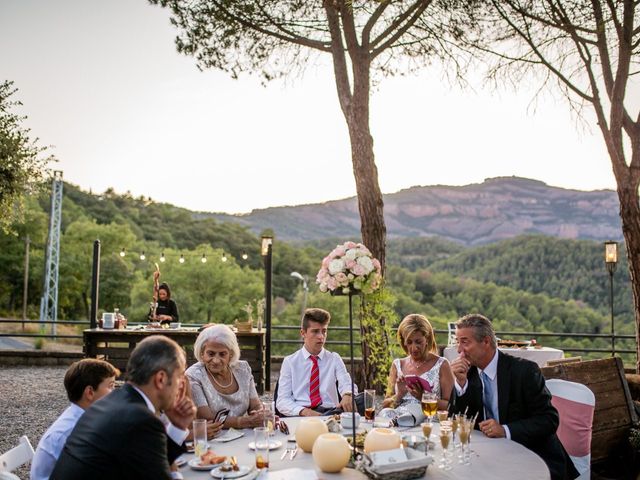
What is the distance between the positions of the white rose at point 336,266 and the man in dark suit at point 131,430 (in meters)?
1.20

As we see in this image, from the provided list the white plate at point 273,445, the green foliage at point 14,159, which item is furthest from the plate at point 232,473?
the green foliage at point 14,159

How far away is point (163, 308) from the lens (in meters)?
9.09

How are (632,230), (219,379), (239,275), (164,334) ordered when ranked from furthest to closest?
(239,275)
(164,334)
(632,230)
(219,379)

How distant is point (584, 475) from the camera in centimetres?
298

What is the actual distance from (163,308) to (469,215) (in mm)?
37399

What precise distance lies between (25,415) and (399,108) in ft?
22.2

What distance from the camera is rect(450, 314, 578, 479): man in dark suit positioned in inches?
106

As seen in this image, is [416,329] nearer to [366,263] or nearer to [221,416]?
[366,263]

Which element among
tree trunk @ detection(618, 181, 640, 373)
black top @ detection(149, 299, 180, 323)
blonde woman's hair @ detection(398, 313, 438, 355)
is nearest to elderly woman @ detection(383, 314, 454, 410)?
blonde woman's hair @ detection(398, 313, 438, 355)

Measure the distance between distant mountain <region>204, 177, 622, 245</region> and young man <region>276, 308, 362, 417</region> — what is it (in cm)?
3623

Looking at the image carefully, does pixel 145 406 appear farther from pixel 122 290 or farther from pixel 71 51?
pixel 122 290

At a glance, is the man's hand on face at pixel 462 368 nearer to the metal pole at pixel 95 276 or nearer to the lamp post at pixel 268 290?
the lamp post at pixel 268 290

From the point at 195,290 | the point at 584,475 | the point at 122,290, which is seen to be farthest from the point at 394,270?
the point at 584,475

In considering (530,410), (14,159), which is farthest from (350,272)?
(14,159)
